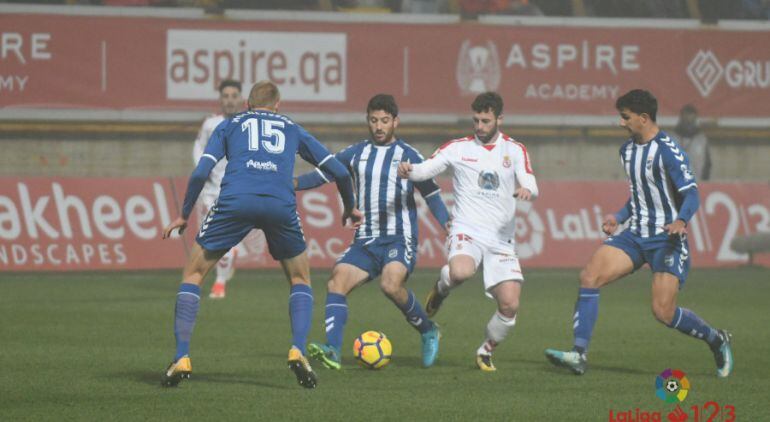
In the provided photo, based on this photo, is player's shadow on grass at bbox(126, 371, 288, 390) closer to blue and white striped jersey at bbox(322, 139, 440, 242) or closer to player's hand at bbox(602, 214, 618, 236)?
blue and white striped jersey at bbox(322, 139, 440, 242)

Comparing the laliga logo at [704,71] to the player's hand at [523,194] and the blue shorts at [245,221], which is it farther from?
the blue shorts at [245,221]

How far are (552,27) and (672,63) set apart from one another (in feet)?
6.65

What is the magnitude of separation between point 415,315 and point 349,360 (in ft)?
1.95

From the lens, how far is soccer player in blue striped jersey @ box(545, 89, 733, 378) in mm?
9602

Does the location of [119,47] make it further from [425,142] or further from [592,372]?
[592,372]

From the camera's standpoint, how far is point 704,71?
23.0 meters

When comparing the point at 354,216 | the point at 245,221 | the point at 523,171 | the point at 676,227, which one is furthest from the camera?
the point at 523,171

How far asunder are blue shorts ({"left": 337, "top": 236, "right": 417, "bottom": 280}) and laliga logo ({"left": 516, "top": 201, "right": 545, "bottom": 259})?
9241 millimetres

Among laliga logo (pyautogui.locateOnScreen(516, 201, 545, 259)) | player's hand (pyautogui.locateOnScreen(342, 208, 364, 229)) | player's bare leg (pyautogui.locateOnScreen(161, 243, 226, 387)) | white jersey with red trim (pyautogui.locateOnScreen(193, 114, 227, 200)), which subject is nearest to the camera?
player's bare leg (pyautogui.locateOnScreen(161, 243, 226, 387))

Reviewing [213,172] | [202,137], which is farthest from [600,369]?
[202,137]

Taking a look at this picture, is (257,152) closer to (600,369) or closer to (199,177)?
(199,177)

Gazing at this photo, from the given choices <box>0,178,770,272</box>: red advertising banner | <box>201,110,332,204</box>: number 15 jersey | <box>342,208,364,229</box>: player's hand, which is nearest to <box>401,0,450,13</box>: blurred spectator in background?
<box>0,178,770,272</box>: red advertising banner

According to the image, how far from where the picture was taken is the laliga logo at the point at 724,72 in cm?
2297

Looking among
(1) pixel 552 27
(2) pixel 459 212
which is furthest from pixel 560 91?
(2) pixel 459 212
